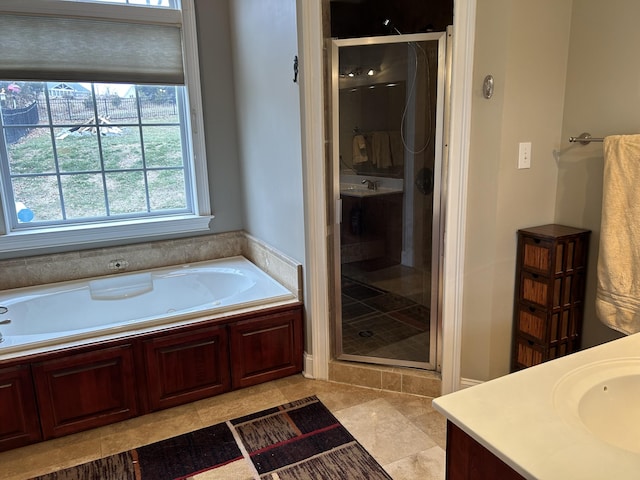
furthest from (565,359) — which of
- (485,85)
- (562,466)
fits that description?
(485,85)

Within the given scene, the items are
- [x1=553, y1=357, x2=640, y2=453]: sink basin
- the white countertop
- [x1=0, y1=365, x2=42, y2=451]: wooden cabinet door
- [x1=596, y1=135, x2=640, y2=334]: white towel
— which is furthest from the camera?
[x1=0, y1=365, x2=42, y2=451]: wooden cabinet door

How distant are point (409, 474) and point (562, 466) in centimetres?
130

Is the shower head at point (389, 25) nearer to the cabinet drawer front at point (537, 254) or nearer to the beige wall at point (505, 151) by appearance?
the beige wall at point (505, 151)

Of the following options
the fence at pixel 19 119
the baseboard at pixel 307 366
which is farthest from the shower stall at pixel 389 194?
the fence at pixel 19 119

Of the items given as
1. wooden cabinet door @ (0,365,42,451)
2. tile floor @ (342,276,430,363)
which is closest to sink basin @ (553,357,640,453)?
tile floor @ (342,276,430,363)

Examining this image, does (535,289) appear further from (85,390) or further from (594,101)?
(85,390)

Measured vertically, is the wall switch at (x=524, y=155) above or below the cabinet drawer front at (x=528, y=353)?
above

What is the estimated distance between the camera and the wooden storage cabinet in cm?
223

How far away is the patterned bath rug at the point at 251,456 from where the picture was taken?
2043 mm

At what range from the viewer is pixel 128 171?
3398mm

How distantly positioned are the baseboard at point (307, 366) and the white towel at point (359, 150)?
116 cm

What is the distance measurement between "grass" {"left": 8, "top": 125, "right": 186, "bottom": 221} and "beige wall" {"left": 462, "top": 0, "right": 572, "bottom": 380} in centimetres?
220

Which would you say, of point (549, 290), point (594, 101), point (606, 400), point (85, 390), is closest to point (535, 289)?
point (549, 290)

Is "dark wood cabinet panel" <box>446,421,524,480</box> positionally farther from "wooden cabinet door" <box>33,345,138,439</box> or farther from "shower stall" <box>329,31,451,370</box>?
"wooden cabinet door" <box>33,345,138,439</box>
